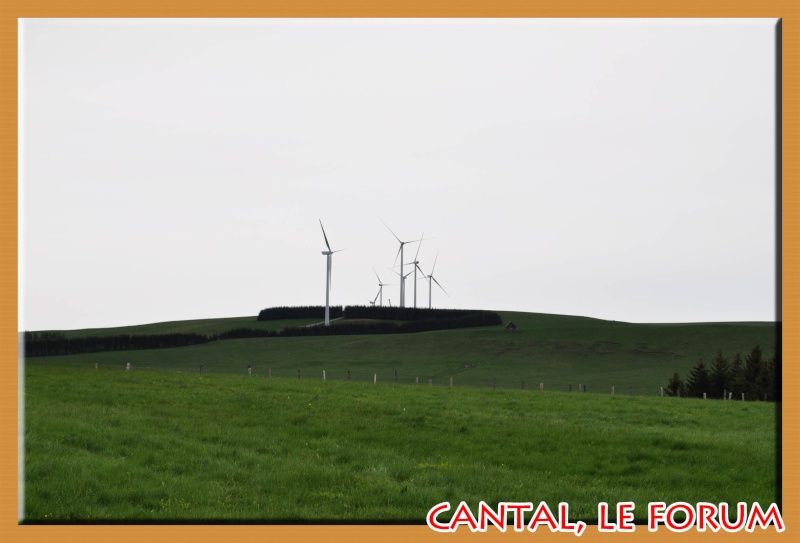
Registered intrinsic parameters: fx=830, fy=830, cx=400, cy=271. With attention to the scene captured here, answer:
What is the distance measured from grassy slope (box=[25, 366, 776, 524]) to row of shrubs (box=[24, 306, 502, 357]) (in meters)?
62.5

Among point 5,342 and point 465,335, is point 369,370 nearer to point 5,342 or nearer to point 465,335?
point 465,335

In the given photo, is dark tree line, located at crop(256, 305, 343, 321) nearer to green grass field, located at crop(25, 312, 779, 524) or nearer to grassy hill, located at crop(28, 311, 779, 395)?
grassy hill, located at crop(28, 311, 779, 395)

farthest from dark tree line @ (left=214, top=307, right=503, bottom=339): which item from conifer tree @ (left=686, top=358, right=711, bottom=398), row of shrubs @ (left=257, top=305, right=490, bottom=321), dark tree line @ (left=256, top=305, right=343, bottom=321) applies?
conifer tree @ (left=686, top=358, right=711, bottom=398)

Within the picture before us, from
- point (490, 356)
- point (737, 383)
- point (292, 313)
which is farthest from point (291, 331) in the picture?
point (737, 383)

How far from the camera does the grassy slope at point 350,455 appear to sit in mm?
13734

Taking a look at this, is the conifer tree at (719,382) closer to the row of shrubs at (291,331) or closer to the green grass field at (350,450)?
the green grass field at (350,450)

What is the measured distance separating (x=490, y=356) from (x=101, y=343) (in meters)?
50.6

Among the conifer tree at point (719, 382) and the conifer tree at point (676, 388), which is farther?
the conifer tree at point (676, 388)

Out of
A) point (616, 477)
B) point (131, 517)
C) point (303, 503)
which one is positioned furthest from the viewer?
point (616, 477)

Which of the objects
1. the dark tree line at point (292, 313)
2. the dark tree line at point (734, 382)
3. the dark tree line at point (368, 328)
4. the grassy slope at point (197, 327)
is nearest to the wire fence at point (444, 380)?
the dark tree line at point (734, 382)

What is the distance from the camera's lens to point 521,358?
8694 cm

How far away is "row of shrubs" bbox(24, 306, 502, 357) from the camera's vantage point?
97.9 meters

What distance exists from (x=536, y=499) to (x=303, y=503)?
160 inches

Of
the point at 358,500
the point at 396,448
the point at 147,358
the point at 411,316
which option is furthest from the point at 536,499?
the point at 411,316
